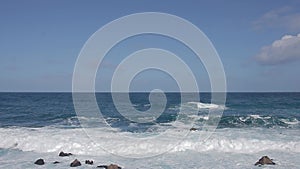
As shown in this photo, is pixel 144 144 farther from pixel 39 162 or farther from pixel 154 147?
pixel 39 162

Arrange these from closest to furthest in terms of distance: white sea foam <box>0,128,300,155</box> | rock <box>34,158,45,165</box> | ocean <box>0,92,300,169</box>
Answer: rock <box>34,158,45,165</box>, ocean <box>0,92,300,169</box>, white sea foam <box>0,128,300,155</box>

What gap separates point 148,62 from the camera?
12859mm

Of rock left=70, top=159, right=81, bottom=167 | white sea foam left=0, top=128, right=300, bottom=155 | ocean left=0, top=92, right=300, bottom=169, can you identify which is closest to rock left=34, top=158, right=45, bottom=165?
ocean left=0, top=92, right=300, bottom=169

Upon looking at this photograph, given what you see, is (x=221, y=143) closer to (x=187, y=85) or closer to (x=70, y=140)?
(x=187, y=85)

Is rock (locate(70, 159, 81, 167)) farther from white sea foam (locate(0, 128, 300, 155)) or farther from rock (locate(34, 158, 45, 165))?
white sea foam (locate(0, 128, 300, 155))

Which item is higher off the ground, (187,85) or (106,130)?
(187,85)

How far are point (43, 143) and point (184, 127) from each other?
10733 mm

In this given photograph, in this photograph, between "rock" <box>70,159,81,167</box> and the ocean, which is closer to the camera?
"rock" <box>70,159,81,167</box>

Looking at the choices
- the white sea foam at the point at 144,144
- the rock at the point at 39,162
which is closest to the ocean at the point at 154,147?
the white sea foam at the point at 144,144

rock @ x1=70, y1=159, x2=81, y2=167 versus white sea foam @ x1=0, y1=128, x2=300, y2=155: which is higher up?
white sea foam @ x1=0, y1=128, x2=300, y2=155

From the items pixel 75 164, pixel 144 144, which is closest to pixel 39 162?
pixel 75 164

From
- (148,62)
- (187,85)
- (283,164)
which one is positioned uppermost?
(148,62)

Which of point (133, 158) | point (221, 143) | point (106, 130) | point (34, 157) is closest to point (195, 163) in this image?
point (133, 158)

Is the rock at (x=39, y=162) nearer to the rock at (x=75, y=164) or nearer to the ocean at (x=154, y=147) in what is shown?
the ocean at (x=154, y=147)
